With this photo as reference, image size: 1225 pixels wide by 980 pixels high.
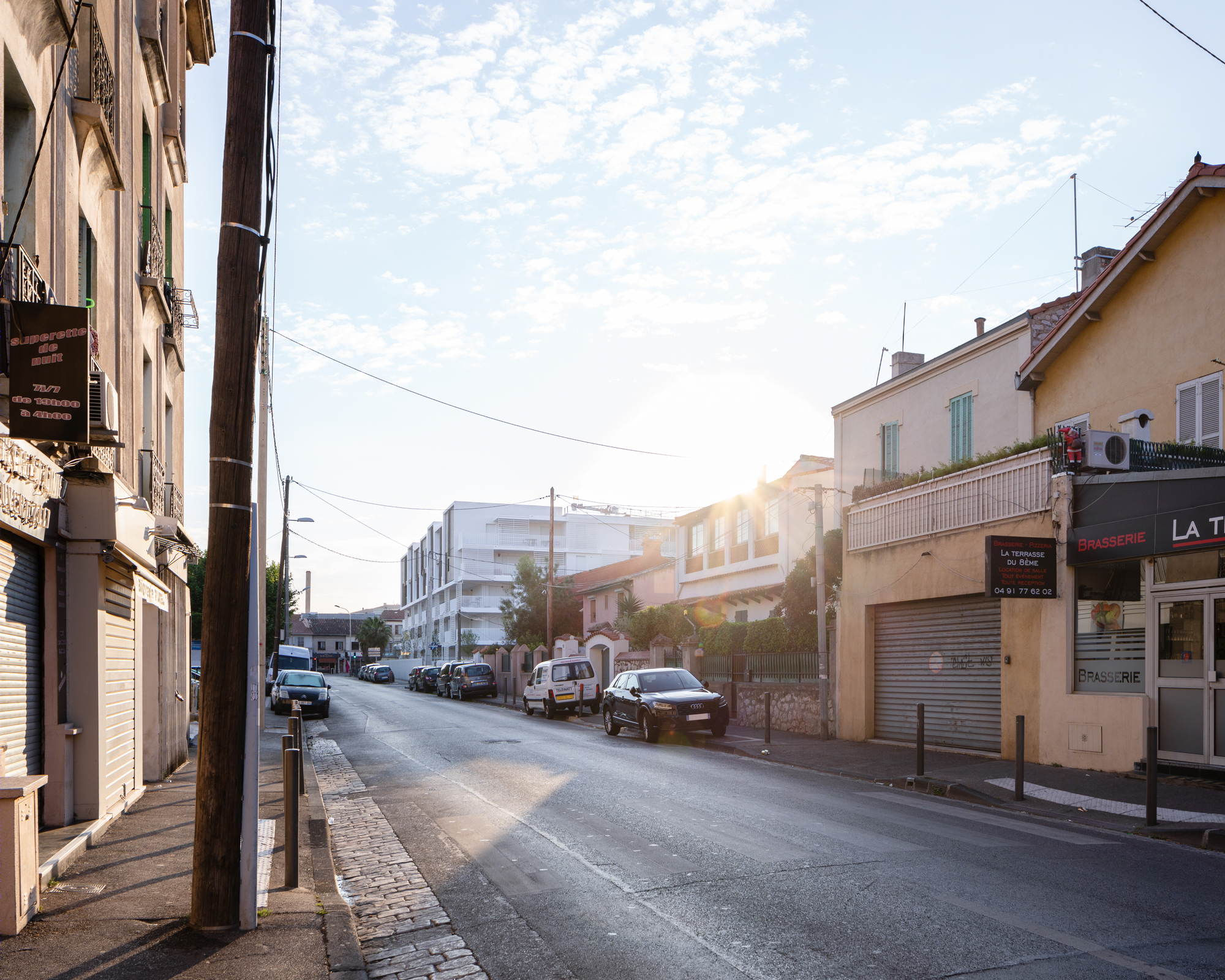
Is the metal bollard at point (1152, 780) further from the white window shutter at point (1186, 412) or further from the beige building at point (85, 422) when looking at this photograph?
the beige building at point (85, 422)

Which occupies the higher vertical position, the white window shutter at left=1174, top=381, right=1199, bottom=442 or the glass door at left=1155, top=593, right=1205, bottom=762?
the white window shutter at left=1174, top=381, right=1199, bottom=442

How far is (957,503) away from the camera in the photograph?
18.1 m

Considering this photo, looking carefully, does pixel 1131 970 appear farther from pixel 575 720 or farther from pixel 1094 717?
pixel 575 720

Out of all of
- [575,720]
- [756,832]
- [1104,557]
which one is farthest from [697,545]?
[756,832]

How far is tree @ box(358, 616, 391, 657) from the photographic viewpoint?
12162cm

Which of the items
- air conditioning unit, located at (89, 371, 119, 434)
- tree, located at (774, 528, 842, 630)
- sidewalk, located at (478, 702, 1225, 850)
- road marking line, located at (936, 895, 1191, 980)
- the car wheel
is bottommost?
the car wheel

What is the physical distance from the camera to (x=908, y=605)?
65.0 ft

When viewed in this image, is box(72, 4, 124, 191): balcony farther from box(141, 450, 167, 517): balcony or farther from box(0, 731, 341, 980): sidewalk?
box(0, 731, 341, 980): sidewalk

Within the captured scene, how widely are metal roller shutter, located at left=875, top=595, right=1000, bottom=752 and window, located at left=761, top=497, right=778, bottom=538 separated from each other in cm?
1617

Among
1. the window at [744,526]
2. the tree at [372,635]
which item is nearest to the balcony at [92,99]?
the window at [744,526]

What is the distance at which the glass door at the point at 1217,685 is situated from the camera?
1308cm

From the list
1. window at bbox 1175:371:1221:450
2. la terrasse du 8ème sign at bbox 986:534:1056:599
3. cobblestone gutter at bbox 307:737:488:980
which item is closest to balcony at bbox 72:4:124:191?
cobblestone gutter at bbox 307:737:488:980

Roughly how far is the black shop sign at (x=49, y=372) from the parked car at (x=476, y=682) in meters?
41.7

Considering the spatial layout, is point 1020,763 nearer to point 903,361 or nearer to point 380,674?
point 903,361
